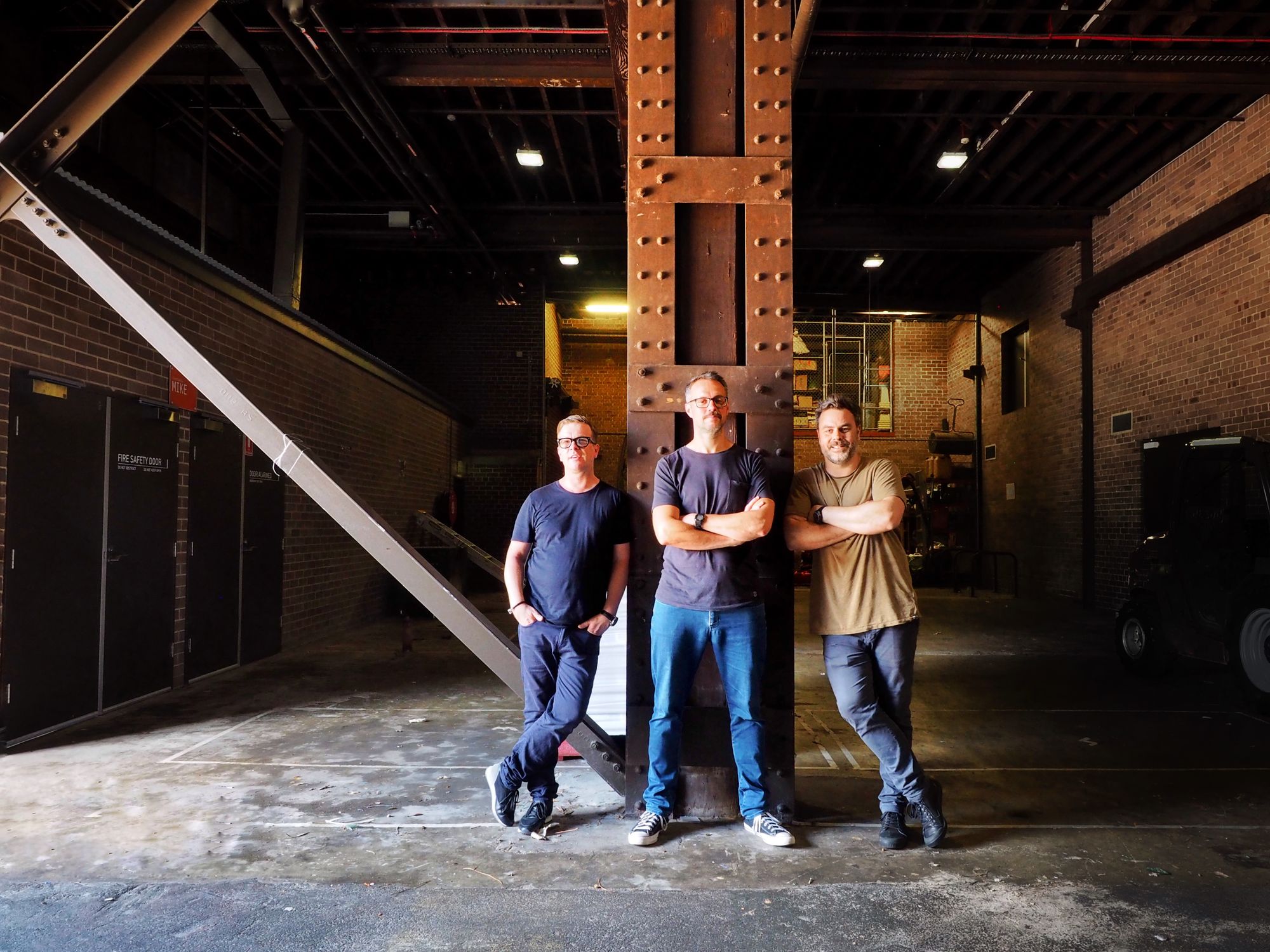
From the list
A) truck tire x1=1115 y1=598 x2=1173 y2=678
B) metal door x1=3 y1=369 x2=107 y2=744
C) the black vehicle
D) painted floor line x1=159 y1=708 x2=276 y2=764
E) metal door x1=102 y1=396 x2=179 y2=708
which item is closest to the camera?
painted floor line x1=159 y1=708 x2=276 y2=764

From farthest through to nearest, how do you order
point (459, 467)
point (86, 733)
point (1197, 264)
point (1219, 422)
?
point (459, 467), point (1197, 264), point (1219, 422), point (86, 733)

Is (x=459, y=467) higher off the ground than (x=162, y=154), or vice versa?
(x=162, y=154)

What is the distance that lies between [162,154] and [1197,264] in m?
13.1

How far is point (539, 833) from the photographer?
11.9ft

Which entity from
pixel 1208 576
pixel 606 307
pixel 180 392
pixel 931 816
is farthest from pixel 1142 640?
pixel 606 307

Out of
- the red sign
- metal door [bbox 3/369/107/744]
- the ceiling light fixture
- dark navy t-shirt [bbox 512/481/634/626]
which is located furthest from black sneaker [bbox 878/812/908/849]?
the ceiling light fixture

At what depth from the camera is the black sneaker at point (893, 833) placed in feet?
11.5

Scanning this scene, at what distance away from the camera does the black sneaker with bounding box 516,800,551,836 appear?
3.64 metres

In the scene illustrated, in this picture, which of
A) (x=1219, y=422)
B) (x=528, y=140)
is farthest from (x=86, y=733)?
(x=1219, y=422)

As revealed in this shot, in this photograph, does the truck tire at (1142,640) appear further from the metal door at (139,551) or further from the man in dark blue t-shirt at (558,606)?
the metal door at (139,551)

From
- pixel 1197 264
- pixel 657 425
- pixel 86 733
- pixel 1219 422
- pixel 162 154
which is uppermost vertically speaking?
pixel 162 154

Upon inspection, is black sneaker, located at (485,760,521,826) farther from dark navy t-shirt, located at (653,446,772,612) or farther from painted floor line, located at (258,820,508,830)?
dark navy t-shirt, located at (653,446,772,612)

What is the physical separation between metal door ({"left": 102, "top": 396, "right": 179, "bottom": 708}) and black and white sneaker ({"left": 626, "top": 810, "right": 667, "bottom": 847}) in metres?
4.45

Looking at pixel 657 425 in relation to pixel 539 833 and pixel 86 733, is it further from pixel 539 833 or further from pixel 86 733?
pixel 86 733
